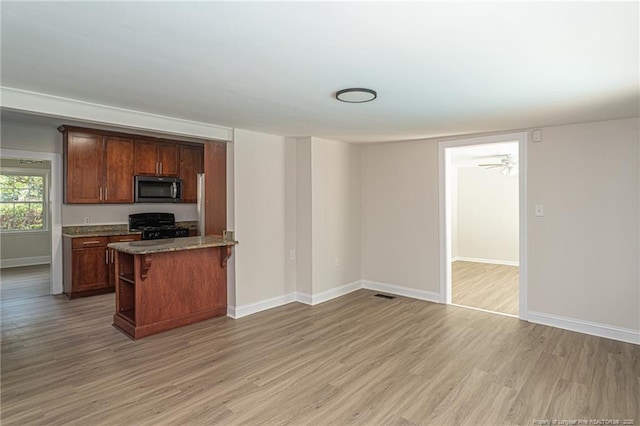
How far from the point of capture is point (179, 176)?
20.9ft

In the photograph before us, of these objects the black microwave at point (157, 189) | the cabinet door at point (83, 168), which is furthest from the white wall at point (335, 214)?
the cabinet door at point (83, 168)

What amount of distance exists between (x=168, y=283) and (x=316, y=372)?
195cm

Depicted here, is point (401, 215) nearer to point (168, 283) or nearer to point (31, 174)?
point (168, 283)

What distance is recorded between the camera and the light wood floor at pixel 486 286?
15.7ft

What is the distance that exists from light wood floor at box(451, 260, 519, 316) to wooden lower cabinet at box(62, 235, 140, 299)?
510cm

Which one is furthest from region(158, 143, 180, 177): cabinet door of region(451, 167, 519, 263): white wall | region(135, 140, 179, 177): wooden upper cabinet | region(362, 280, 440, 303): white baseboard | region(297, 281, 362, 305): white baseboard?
region(451, 167, 519, 263): white wall

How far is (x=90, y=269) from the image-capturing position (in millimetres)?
5293

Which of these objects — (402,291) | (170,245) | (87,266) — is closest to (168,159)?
(87,266)

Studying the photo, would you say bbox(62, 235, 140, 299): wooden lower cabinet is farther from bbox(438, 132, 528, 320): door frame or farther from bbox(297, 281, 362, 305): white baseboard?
bbox(438, 132, 528, 320): door frame

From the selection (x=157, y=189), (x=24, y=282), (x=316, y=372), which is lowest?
(x=316, y=372)

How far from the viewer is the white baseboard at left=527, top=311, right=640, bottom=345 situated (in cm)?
353

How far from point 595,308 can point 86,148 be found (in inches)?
267

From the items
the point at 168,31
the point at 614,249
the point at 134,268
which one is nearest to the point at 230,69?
the point at 168,31

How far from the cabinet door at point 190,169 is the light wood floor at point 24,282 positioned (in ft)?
8.46
